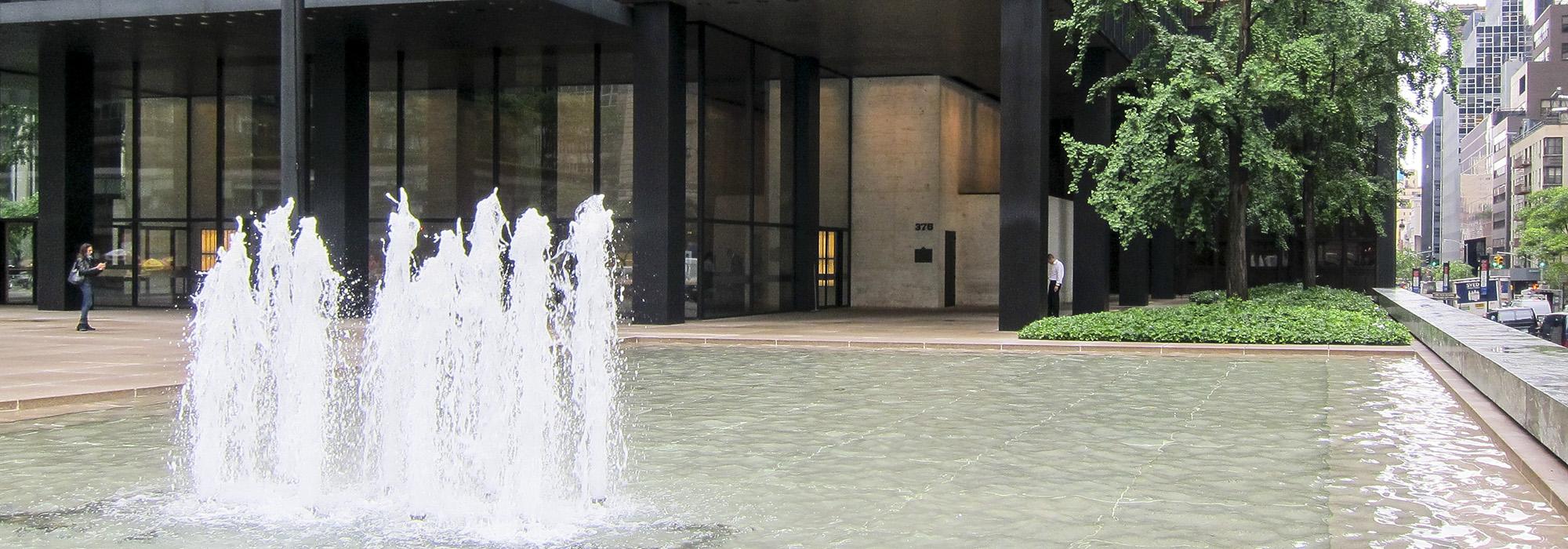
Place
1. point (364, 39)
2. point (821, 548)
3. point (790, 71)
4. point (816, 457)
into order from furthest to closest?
point (790, 71) → point (364, 39) → point (816, 457) → point (821, 548)

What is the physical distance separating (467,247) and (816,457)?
78.5 ft

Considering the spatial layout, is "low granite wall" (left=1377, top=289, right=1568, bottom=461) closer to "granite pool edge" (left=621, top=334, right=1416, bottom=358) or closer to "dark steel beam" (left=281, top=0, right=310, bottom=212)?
"granite pool edge" (left=621, top=334, right=1416, bottom=358)

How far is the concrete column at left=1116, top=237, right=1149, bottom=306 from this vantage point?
1590 inches

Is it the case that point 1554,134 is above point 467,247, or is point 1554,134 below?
above

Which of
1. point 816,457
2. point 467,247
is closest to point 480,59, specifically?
point 467,247

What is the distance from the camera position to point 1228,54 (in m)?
24.9

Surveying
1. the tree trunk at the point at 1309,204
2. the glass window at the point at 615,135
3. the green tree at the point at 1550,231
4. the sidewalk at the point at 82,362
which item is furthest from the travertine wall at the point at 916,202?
the green tree at the point at 1550,231

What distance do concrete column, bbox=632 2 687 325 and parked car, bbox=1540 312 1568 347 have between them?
27.6 m

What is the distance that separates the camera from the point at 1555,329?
42.0m

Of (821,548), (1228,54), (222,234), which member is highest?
(1228,54)

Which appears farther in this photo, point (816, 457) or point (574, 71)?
point (574, 71)

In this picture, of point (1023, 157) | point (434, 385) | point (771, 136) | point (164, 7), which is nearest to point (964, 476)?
point (434, 385)

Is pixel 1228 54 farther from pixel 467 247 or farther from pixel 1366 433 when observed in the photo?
pixel 467 247

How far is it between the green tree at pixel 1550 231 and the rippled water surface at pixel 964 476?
260 feet
